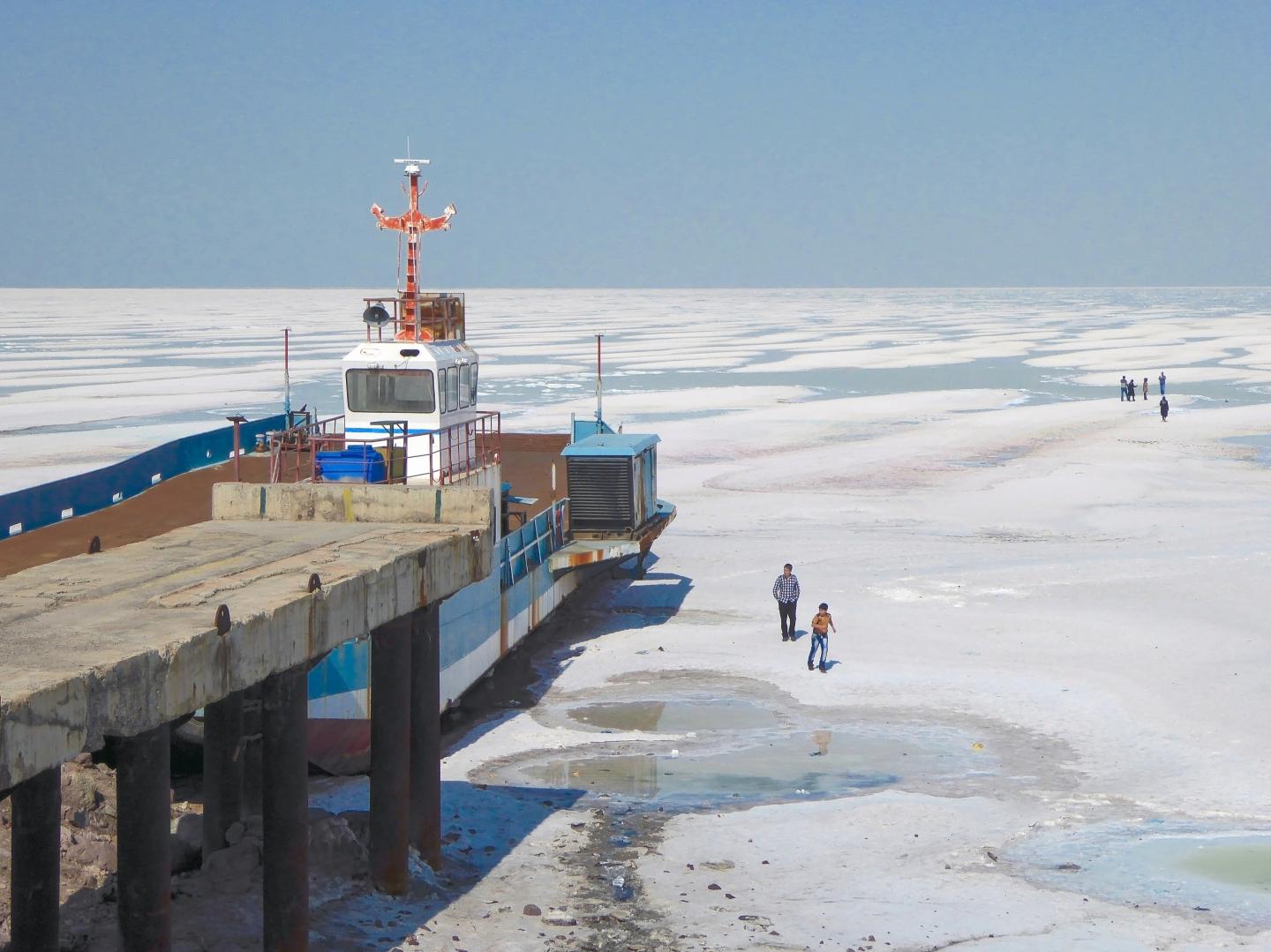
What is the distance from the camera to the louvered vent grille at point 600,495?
2427cm

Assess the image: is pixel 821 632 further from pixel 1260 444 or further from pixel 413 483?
pixel 1260 444

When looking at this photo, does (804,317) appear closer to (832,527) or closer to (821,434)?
(821,434)

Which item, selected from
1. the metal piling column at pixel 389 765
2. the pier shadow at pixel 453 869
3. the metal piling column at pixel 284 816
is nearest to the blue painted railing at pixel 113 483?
the pier shadow at pixel 453 869

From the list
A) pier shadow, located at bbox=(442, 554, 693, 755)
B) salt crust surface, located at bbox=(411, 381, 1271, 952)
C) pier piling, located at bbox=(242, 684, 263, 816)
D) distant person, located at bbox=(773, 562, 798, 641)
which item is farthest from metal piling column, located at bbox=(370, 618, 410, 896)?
distant person, located at bbox=(773, 562, 798, 641)

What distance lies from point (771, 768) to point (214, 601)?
8.18 meters

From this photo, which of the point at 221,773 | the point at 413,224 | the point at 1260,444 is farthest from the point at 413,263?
A: the point at 1260,444

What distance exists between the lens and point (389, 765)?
13.1 metres

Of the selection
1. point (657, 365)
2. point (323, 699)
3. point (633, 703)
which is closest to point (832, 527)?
point (633, 703)

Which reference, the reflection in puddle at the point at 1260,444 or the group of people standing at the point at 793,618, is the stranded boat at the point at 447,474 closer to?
the group of people standing at the point at 793,618

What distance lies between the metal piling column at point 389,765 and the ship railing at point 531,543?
721 cm

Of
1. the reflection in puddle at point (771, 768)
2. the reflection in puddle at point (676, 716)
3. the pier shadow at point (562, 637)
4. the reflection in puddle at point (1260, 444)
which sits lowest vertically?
the reflection in puddle at point (771, 768)

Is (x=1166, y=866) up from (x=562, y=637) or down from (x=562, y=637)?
down

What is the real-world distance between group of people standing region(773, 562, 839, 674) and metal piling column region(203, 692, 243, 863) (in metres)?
8.83

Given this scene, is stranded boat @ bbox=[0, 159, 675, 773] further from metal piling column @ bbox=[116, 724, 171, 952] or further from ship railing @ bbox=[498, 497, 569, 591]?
metal piling column @ bbox=[116, 724, 171, 952]
